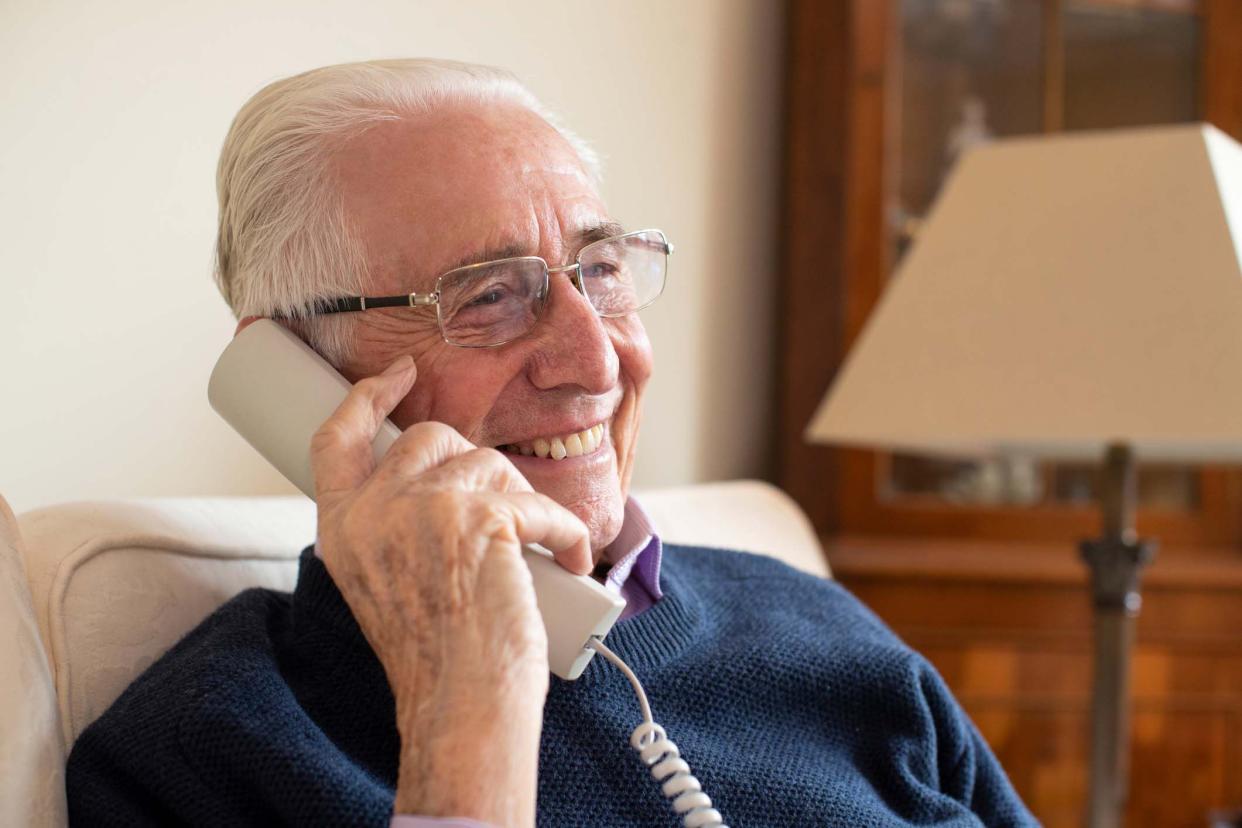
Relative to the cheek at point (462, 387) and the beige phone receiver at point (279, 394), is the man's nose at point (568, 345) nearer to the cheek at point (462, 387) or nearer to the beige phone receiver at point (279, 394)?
the cheek at point (462, 387)

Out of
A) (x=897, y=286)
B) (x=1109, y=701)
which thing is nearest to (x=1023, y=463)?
(x=1109, y=701)

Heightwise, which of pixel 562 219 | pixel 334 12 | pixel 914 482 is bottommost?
pixel 914 482

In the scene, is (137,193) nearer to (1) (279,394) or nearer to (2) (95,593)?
(1) (279,394)

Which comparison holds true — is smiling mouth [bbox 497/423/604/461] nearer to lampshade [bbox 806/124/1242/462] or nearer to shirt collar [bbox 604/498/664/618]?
shirt collar [bbox 604/498/664/618]

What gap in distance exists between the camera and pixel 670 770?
987mm

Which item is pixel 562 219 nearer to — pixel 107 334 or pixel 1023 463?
pixel 107 334

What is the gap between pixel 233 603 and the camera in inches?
41.5

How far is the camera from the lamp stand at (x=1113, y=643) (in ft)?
5.39

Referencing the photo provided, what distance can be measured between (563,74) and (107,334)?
90 centimetres

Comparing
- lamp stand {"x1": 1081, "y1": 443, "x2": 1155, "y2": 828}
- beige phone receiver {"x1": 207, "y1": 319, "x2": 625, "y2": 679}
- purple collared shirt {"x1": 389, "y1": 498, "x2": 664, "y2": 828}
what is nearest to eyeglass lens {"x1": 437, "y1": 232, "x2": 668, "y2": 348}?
beige phone receiver {"x1": 207, "y1": 319, "x2": 625, "y2": 679}

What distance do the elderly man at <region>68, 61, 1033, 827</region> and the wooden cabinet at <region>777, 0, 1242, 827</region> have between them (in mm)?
910

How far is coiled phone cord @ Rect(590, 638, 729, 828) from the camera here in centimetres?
97

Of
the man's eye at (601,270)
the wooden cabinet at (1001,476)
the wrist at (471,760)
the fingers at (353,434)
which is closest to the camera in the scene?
the wrist at (471,760)

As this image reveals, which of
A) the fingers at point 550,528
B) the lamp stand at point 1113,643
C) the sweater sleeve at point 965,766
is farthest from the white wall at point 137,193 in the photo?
the lamp stand at point 1113,643
